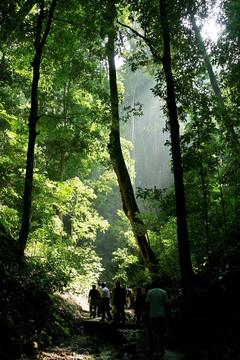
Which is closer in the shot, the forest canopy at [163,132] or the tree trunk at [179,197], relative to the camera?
the tree trunk at [179,197]

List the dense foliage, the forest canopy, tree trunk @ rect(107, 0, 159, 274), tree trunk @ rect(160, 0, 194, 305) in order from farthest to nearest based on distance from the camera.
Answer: tree trunk @ rect(107, 0, 159, 274) < the forest canopy < the dense foliage < tree trunk @ rect(160, 0, 194, 305)

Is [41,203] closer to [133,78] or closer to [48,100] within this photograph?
[48,100]

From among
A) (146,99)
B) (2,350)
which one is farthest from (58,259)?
(146,99)

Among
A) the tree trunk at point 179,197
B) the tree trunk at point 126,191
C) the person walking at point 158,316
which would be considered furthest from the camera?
the tree trunk at point 126,191

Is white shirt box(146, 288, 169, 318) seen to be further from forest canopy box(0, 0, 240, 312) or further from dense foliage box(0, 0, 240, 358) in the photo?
dense foliage box(0, 0, 240, 358)

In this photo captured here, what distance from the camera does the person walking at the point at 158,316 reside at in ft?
16.5

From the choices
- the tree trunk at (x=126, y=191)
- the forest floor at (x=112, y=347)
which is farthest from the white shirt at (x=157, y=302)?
the tree trunk at (x=126, y=191)

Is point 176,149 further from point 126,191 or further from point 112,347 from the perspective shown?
point 112,347

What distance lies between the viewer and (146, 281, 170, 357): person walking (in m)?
5.03

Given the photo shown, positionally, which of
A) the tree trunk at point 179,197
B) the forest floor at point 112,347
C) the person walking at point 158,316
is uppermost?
the tree trunk at point 179,197

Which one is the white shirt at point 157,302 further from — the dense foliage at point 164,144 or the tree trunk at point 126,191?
the tree trunk at point 126,191

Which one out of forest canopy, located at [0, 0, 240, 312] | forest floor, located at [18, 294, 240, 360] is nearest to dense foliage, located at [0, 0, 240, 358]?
forest canopy, located at [0, 0, 240, 312]

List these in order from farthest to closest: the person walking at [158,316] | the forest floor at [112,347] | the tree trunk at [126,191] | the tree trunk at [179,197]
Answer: the tree trunk at [126,191], the tree trunk at [179,197], the person walking at [158,316], the forest floor at [112,347]

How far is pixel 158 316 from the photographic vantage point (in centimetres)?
502
